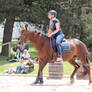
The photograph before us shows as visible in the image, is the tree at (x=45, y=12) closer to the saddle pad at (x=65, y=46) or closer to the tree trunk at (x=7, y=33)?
the tree trunk at (x=7, y=33)

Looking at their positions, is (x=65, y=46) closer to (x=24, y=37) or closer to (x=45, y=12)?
(x=24, y=37)

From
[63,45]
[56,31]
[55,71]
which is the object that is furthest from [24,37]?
[55,71]

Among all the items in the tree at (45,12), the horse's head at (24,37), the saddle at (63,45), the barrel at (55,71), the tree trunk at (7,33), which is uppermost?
the tree at (45,12)

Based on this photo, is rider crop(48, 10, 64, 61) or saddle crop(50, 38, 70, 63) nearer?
rider crop(48, 10, 64, 61)

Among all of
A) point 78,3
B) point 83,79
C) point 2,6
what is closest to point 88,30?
point 78,3

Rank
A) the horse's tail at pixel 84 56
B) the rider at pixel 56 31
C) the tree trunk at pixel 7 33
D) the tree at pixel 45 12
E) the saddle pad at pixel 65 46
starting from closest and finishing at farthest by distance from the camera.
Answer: the rider at pixel 56 31
the saddle pad at pixel 65 46
the horse's tail at pixel 84 56
the tree at pixel 45 12
the tree trunk at pixel 7 33

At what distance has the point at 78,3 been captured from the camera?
2117cm

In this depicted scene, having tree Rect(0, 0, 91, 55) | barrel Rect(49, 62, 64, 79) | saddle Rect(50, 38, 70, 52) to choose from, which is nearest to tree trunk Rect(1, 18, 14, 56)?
tree Rect(0, 0, 91, 55)

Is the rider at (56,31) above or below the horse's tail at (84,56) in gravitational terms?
above

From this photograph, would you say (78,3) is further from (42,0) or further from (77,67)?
(77,67)

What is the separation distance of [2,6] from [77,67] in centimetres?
956

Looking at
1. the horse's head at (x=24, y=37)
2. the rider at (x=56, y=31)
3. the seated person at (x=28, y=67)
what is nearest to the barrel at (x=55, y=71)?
the rider at (x=56, y=31)

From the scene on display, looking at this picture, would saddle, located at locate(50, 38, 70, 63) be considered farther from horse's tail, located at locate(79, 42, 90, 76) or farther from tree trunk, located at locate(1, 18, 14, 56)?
tree trunk, located at locate(1, 18, 14, 56)

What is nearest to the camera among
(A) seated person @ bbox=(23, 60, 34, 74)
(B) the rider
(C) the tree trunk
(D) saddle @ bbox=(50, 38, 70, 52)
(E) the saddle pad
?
(B) the rider
